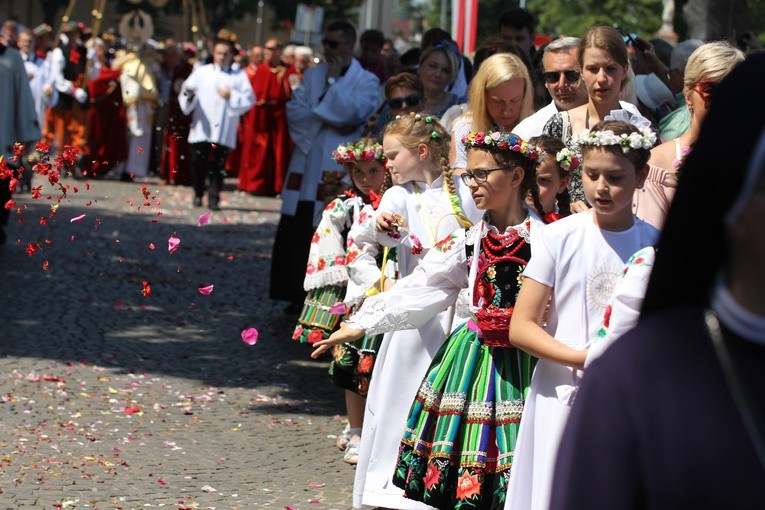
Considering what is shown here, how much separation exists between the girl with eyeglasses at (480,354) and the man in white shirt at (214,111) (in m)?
13.1

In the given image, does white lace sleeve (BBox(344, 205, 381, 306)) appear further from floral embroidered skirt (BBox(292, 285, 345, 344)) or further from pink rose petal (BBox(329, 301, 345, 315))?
floral embroidered skirt (BBox(292, 285, 345, 344))

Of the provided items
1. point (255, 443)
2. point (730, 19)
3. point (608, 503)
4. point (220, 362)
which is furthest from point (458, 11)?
point (608, 503)

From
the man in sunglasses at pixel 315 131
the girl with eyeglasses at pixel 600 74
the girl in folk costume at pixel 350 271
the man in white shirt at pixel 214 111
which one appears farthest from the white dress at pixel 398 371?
the man in white shirt at pixel 214 111

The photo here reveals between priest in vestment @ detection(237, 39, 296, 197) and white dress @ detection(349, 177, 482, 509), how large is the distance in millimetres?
14165

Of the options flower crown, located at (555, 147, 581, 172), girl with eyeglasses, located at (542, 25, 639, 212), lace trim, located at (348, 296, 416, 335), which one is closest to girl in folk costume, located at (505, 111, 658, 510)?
flower crown, located at (555, 147, 581, 172)

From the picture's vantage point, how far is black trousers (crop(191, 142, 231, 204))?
18.1 meters

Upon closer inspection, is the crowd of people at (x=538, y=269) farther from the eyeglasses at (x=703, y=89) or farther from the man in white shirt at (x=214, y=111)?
the man in white shirt at (x=214, y=111)

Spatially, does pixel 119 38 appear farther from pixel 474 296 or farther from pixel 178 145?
pixel 474 296

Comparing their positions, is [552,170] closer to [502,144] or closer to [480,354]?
[502,144]

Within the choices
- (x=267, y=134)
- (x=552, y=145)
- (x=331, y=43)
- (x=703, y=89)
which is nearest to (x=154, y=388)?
(x=331, y=43)

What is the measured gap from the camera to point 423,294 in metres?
5.17

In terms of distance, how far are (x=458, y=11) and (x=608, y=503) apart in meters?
14.6

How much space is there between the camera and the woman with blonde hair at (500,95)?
243 inches

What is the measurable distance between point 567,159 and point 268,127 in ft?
51.4
